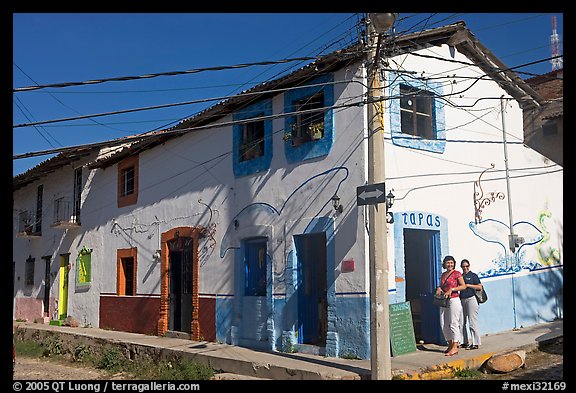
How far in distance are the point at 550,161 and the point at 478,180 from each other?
346cm

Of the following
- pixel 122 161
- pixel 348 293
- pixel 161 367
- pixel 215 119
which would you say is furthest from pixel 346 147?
pixel 122 161

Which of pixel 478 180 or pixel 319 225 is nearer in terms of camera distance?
pixel 319 225

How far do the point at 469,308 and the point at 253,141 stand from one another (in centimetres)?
592

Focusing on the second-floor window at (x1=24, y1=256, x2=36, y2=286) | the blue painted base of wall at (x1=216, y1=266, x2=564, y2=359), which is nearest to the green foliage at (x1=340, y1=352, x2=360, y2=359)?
the blue painted base of wall at (x1=216, y1=266, x2=564, y2=359)

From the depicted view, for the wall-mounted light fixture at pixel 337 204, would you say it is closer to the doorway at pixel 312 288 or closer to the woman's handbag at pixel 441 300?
the doorway at pixel 312 288

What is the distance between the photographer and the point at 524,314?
1352 cm

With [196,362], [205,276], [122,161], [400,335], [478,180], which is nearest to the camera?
[400,335]

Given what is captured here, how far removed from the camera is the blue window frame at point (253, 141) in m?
13.0

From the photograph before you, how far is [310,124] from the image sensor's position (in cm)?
1207

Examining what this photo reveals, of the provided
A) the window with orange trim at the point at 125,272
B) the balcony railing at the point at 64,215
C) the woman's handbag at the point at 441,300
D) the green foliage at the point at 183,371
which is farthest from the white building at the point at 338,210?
the balcony railing at the point at 64,215

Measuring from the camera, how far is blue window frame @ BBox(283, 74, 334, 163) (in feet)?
38.1

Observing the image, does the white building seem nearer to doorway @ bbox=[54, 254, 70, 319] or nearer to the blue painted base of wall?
the blue painted base of wall

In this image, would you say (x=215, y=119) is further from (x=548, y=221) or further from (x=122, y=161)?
(x=548, y=221)

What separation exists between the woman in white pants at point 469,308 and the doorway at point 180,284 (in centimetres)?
696
